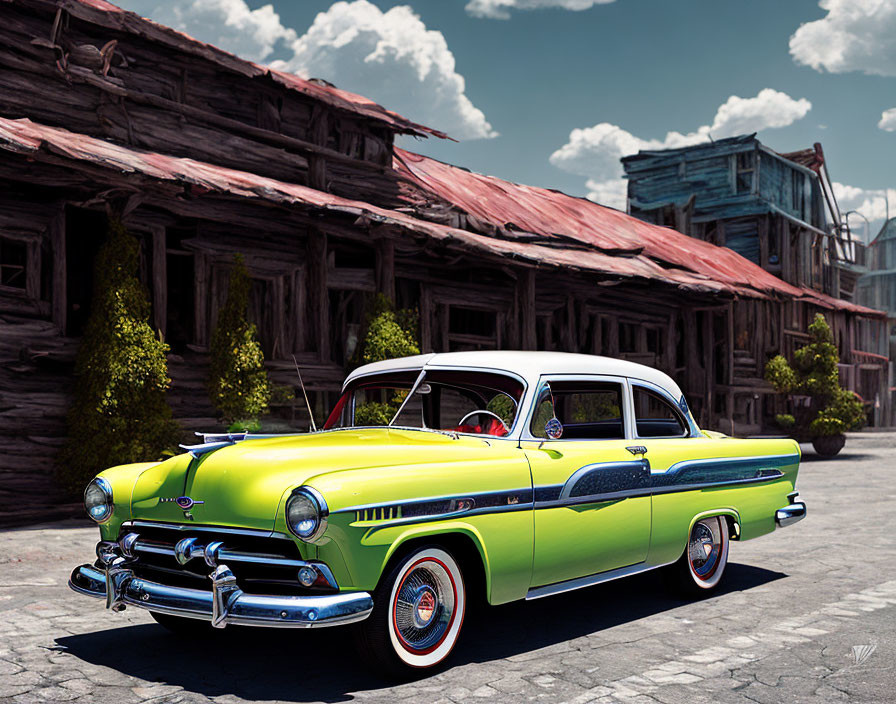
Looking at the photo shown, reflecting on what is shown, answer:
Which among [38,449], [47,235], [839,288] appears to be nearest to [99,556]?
[38,449]

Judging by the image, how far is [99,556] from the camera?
4902 mm

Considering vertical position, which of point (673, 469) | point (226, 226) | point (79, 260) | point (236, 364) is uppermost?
point (226, 226)

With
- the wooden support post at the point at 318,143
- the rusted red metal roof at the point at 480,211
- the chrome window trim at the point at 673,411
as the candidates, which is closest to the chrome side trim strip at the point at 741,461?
the chrome window trim at the point at 673,411

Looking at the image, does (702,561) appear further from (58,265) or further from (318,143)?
(318,143)

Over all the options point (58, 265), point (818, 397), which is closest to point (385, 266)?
point (58, 265)

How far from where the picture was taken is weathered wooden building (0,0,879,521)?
10812 mm

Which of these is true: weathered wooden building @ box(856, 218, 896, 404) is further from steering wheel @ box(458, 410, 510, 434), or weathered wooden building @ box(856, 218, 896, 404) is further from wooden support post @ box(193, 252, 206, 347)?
steering wheel @ box(458, 410, 510, 434)

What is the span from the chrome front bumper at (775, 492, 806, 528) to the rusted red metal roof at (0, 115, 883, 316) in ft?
24.2

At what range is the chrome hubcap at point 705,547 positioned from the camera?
6.41 metres

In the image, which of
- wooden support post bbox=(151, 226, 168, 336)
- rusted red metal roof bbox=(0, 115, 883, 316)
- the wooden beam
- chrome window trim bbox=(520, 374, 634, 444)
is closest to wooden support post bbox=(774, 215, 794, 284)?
rusted red metal roof bbox=(0, 115, 883, 316)

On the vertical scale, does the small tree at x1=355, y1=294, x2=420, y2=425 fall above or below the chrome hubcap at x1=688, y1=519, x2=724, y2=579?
above

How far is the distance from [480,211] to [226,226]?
6167 mm

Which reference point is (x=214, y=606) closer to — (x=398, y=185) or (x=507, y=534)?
(x=507, y=534)

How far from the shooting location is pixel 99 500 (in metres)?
5.01
